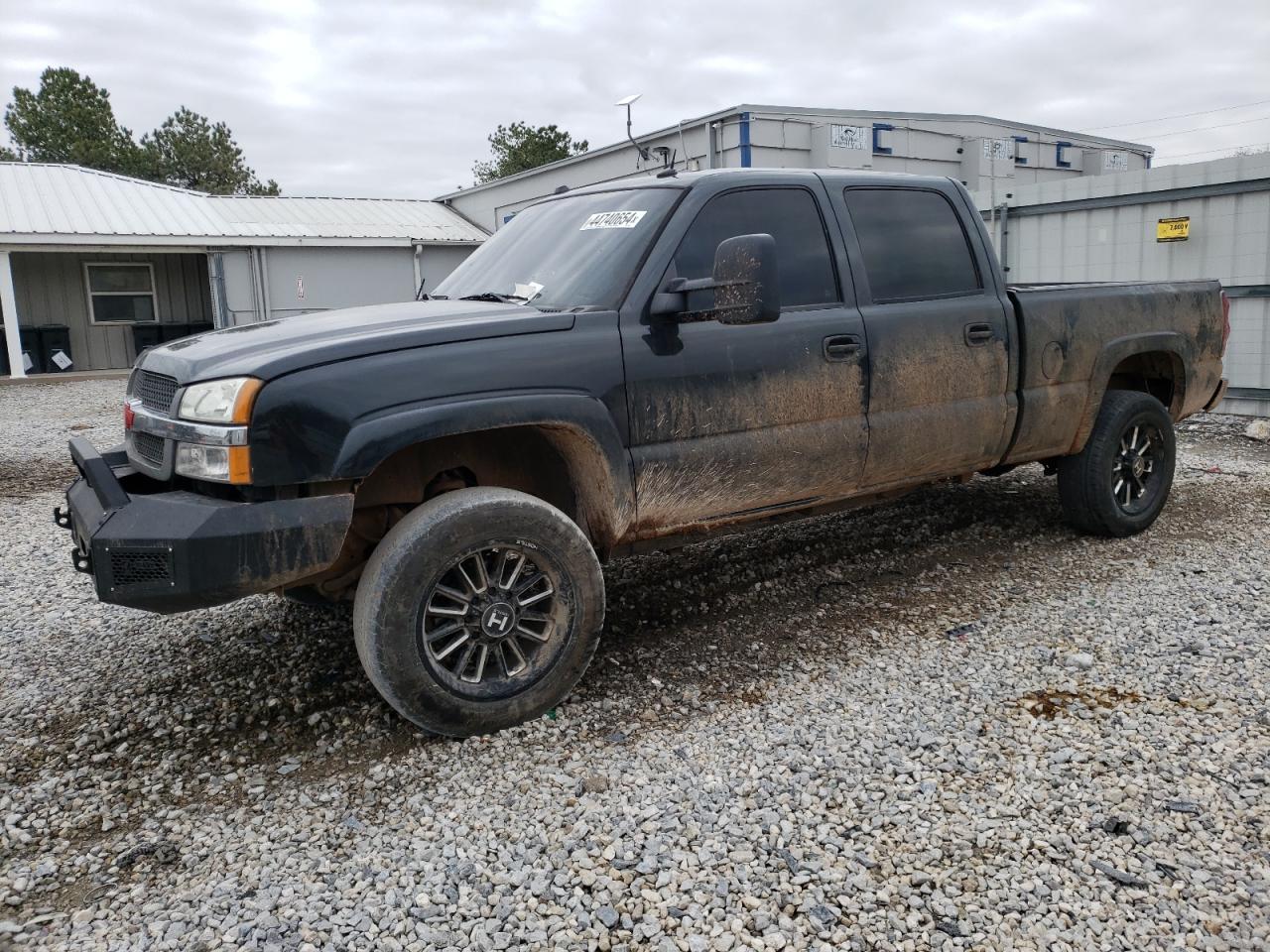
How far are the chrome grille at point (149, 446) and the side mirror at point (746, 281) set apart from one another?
2.00 metres

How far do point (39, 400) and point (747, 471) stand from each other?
48.9ft

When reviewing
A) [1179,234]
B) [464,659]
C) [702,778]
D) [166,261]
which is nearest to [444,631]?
[464,659]

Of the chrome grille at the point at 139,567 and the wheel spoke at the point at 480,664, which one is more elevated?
the chrome grille at the point at 139,567

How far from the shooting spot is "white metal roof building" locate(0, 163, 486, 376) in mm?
20250

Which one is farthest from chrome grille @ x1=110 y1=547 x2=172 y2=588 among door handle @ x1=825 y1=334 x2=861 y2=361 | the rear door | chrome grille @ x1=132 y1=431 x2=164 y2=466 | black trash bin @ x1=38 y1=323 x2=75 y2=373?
black trash bin @ x1=38 y1=323 x2=75 y2=373

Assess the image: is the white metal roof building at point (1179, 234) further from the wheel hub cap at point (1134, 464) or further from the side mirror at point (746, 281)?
the side mirror at point (746, 281)

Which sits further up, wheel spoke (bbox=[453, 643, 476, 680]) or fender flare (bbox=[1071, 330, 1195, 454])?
fender flare (bbox=[1071, 330, 1195, 454])

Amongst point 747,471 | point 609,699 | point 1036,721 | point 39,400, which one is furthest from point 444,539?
point 39,400

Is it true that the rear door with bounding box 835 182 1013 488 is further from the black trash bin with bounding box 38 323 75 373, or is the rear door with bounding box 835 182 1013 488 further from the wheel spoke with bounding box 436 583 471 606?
the black trash bin with bounding box 38 323 75 373

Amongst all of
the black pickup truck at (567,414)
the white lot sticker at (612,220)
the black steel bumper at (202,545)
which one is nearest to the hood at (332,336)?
the black pickup truck at (567,414)

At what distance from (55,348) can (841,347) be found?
69.6 ft

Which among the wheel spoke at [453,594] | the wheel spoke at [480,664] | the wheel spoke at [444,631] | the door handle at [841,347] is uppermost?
the door handle at [841,347]

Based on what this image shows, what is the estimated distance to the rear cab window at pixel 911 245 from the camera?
4.46 m

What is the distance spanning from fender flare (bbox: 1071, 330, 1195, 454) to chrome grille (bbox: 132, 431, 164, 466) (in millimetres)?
4475
